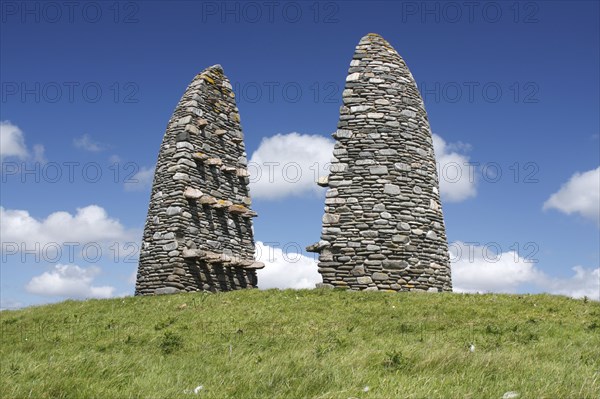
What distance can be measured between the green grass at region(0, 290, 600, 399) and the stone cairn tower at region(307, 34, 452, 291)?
5.00ft

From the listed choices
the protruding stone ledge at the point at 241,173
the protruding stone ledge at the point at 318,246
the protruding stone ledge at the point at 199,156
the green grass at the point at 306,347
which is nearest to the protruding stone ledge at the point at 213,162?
the protruding stone ledge at the point at 199,156

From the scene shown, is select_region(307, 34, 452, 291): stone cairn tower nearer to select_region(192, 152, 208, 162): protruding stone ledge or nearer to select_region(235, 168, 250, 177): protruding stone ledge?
select_region(192, 152, 208, 162): protruding stone ledge

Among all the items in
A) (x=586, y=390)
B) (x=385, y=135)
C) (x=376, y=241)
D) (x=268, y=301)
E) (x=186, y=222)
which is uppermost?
(x=385, y=135)

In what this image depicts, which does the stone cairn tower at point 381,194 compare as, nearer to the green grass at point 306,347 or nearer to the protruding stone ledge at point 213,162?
the green grass at point 306,347

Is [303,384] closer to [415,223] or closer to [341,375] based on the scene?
[341,375]

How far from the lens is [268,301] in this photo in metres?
18.0

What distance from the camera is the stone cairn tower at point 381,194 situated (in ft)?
63.8

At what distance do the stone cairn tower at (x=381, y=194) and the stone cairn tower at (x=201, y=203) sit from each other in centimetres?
654

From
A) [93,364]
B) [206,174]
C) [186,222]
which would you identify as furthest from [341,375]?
[206,174]

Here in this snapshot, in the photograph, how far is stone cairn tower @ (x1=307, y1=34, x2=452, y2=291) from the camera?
63.8ft

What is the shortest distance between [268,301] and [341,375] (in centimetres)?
1029

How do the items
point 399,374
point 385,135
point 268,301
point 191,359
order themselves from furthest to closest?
point 385,135, point 268,301, point 191,359, point 399,374

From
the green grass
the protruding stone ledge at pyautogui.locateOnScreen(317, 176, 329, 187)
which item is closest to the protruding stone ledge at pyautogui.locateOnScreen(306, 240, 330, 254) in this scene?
the green grass

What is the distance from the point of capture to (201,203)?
992 inches
